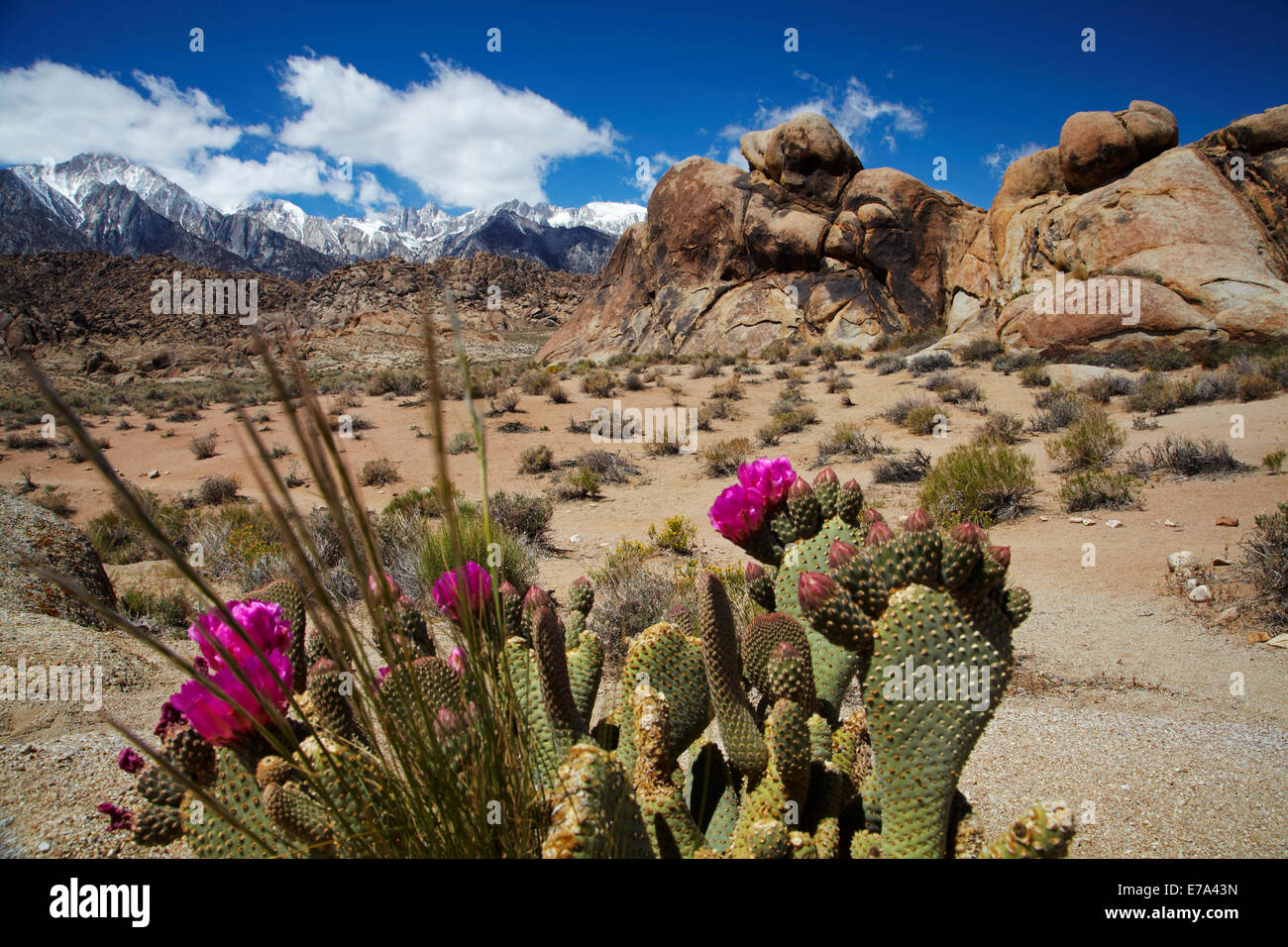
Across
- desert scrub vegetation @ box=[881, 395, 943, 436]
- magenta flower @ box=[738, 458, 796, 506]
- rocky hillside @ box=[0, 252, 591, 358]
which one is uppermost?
rocky hillside @ box=[0, 252, 591, 358]

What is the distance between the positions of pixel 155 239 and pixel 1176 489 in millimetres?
172721

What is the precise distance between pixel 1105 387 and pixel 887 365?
5.67 metres

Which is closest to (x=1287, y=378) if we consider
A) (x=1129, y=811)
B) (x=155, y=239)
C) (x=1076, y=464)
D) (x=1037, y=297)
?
(x=1076, y=464)

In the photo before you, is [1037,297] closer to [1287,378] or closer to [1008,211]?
[1008,211]

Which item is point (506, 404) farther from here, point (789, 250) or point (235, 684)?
point (235, 684)

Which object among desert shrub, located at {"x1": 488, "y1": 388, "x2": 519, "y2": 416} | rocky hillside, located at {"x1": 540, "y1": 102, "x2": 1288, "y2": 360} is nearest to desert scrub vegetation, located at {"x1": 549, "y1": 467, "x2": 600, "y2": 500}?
desert shrub, located at {"x1": 488, "y1": 388, "x2": 519, "y2": 416}

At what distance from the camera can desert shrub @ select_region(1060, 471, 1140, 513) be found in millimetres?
6733

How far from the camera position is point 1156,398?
10.6 metres

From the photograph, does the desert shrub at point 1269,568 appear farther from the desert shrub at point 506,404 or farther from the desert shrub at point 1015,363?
the desert shrub at point 506,404

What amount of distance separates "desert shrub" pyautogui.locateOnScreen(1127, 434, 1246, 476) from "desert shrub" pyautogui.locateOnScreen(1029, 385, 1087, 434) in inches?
99.3

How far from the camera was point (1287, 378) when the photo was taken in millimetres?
10719

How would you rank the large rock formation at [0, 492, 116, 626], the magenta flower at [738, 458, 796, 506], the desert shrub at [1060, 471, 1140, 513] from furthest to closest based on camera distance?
the desert shrub at [1060, 471, 1140, 513], the large rock formation at [0, 492, 116, 626], the magenta flower at [738, 458, 796, 506]

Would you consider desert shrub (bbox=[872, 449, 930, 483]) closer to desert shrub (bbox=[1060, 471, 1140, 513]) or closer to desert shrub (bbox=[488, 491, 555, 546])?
desert shrub (bbox=[1060, 471, 1140, 513])

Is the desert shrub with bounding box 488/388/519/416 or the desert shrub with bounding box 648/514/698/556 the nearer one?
the desert shrub with bounding box 648/514/698/556
